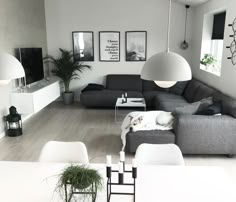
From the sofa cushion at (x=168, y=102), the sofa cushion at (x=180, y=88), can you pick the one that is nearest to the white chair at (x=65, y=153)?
the sofa cushion at (x=168, y=102)

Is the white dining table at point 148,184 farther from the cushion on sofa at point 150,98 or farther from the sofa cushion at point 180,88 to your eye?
the sofa cushion at point 180,88

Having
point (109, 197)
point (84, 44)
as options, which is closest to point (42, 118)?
point (84, 44)

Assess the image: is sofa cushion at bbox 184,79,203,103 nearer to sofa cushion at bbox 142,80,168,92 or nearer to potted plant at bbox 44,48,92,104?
sofa cushion at bbox 142,80,168,92

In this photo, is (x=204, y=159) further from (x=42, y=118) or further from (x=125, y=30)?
(x=125, y=30)

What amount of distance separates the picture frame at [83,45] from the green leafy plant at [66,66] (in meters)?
0.16

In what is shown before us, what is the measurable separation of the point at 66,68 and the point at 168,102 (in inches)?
110

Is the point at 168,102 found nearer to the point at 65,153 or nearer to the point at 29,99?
the point at 29,99

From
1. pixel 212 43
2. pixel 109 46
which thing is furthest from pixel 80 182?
pixel 109 46

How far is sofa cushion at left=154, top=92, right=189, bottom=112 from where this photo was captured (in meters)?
4.87

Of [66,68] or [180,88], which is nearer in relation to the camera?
[180,88]

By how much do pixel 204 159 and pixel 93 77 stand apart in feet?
13.5

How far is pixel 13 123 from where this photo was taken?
14.5 ft

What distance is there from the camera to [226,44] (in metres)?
4.29

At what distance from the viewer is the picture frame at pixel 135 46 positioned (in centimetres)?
655
